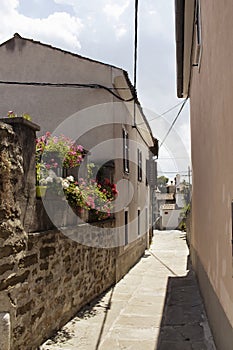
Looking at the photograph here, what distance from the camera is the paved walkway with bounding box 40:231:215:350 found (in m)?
5.26

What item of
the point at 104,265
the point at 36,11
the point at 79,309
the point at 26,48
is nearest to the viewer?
the point at 36,11

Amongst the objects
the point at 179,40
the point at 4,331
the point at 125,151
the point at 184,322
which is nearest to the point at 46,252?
the point at 4,331

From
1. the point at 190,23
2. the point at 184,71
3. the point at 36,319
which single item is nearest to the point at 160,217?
the point at 184,71

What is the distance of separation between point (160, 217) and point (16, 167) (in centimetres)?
3859

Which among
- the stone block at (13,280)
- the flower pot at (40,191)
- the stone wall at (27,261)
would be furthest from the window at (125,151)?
the stone block at (13,280)

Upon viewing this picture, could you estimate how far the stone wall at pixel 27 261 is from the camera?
158 inches

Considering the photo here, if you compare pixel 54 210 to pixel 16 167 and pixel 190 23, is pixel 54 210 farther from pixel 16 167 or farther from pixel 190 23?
pixel 190 23

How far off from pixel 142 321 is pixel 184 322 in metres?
0.70

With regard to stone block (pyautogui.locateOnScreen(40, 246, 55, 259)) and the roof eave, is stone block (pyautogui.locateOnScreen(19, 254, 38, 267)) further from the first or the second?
the roof eave

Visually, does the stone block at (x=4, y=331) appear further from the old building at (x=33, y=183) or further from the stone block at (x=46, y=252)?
the stone block at (x=46, y=252)

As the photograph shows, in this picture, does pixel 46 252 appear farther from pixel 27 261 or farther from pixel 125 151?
pixel 125 151

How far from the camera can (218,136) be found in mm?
4250

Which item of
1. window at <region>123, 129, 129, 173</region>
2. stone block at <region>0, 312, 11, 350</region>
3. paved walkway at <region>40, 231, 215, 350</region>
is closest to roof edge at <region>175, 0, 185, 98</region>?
window at <region>123, 129, 129, 173</region>

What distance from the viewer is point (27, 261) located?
4.52 meters
